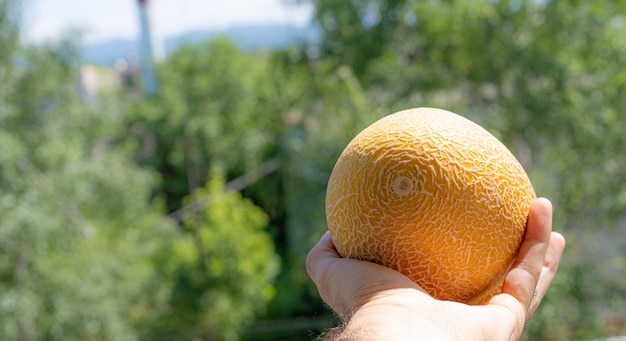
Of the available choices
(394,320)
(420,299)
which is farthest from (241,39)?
(394,320)

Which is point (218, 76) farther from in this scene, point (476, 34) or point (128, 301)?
point (476, 34)

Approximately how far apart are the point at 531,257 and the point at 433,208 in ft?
0.95

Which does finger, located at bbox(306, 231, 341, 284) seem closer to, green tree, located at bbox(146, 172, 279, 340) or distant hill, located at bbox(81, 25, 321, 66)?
distant hill, located at bbox(81, 25, 321, 66)

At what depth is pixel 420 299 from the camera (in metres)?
1.27

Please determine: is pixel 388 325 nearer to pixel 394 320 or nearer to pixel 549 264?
pixel 394 320

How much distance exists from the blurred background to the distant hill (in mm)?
82

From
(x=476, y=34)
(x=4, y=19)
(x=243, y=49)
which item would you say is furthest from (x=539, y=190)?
(x=243, y=49)

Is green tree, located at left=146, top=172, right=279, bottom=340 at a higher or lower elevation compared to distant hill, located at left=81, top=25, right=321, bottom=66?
lower

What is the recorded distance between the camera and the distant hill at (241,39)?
9.79m

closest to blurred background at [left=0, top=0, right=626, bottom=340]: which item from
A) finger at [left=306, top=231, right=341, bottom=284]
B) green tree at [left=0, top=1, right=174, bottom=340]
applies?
green tree at [left=0, top=1, right=174, bottom=340]

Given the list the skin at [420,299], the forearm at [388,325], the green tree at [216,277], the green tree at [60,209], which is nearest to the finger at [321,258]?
the skin at [420,299]

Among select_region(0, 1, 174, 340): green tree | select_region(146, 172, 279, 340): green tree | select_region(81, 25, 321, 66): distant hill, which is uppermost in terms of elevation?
select_region(81, 25, 321, 66): distant hill

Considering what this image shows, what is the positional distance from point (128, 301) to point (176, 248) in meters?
1.87

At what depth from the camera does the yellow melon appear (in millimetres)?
1387
